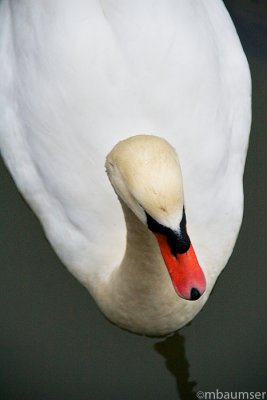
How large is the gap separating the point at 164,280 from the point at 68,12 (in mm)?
995

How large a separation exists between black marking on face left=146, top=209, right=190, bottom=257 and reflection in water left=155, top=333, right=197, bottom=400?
1200 mm

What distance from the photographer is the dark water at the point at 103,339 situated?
353cm

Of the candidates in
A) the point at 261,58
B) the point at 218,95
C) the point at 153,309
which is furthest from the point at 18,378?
the point at 261,58

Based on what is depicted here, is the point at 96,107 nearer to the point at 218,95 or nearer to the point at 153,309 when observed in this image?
the point at 218,95

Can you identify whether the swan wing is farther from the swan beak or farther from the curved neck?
the swan beak

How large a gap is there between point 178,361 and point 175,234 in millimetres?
1342

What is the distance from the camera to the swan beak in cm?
247

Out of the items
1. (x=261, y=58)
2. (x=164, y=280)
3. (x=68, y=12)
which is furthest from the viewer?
(x=261, y=58)

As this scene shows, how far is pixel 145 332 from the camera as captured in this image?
3.24m

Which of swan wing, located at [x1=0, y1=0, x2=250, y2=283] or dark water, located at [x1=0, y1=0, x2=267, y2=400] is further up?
swan wing, located at [x1=0, y1=0, x2=250, y2=283]

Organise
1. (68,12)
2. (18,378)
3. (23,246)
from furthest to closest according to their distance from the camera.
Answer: (23,246) < (18,378) < (68,12)

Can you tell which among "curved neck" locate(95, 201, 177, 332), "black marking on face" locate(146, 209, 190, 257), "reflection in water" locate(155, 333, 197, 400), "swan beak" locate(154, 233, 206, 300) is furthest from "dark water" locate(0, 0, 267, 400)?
"black marking on face" locate(146, 209, 190, 257)

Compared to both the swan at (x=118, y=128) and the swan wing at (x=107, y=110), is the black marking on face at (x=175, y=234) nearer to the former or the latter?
the swan at (x=118, y=128)

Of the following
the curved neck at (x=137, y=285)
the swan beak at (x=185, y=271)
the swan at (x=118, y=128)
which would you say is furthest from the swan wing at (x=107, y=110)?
the swan beak at (x=185, y=271)
